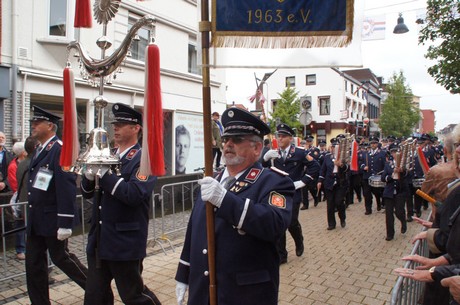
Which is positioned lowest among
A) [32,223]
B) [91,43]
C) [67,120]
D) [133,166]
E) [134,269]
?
[134,269]

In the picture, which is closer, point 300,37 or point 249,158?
point 300,37

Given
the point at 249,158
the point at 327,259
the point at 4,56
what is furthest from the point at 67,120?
the point at 4,56

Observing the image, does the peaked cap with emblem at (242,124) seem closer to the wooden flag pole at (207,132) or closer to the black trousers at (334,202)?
the wooden flag pole at (207,132)

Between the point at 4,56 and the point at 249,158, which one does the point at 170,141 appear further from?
the point at 249,158

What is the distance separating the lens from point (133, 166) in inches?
145

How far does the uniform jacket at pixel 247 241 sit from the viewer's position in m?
2.28

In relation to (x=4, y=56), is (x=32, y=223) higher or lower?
lower

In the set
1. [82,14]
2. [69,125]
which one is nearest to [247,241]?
[69,125]

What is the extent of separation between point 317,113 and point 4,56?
39913 millimetres

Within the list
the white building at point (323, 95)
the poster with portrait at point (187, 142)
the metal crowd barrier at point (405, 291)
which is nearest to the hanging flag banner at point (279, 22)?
the metal crowd barrier at point (405, 291)

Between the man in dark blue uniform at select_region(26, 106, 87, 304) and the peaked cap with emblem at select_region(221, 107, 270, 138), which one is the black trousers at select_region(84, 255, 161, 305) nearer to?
the man in dark blue uniform at select_region(26, 106, 87, 304)

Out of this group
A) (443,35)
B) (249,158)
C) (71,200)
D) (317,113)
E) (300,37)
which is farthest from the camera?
(317,113)

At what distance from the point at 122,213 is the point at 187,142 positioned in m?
12.6

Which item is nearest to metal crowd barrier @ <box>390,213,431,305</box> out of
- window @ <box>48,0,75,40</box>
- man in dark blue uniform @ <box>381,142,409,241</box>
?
man in dark blue uniform @ <box>381,142,409,241</box>
